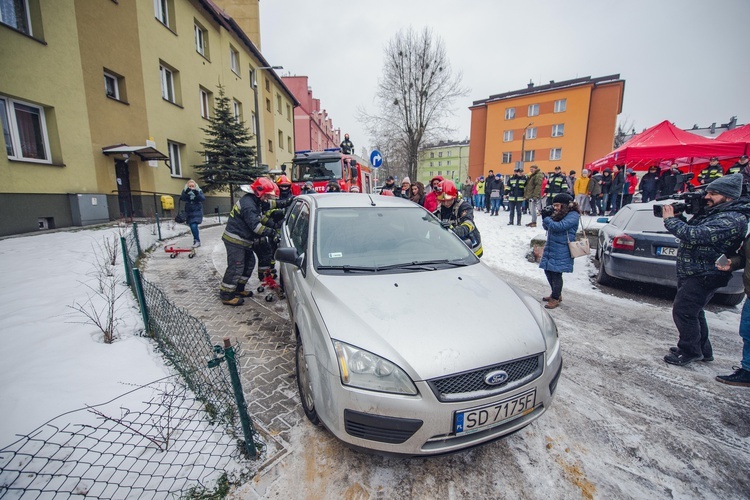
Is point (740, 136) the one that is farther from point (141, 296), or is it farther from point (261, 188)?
point (141, 296)

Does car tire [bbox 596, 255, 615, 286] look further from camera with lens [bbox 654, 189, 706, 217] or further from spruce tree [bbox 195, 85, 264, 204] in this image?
spruce tree [bbox 195, 85, 264, 204]

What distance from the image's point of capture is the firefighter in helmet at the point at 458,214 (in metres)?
4.44

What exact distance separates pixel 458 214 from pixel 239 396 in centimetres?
391

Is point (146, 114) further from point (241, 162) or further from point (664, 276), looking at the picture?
point (664, 276)

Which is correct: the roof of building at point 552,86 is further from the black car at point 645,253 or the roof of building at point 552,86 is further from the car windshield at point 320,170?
the black car at point 645,253

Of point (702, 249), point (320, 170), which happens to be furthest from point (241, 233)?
point (320, 170)

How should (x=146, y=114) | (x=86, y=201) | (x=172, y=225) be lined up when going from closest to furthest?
(x=86, y=201), (x=172, y=225), (x=146, y=114)

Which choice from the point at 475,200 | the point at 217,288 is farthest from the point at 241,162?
the point at 475,200

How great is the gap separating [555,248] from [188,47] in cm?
1762

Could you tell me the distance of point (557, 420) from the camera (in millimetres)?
2461

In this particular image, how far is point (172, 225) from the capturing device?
36.1ft

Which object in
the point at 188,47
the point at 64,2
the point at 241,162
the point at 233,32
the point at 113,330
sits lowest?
the point at 113,330

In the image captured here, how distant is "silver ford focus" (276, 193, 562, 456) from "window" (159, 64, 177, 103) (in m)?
15.2

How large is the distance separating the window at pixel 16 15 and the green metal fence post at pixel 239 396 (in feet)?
38.6
